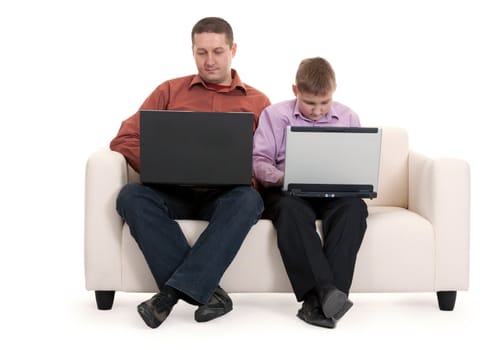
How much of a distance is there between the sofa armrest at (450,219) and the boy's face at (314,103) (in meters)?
0.54

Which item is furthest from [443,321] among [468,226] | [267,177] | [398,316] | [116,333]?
[116,333]

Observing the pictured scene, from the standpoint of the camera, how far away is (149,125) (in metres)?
3.46

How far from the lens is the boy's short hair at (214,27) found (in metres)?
3.96

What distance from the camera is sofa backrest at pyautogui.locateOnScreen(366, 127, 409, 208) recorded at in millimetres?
4207

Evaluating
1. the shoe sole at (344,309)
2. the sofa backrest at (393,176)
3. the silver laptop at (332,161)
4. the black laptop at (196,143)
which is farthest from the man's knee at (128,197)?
the sofa backrest at (393,176)

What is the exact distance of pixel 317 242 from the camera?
11.5 ft

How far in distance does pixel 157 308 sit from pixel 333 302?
69 cm

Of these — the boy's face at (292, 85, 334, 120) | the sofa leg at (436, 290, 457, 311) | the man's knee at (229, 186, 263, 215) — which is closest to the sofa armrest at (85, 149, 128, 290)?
the man's knee at (229, 186, 263, 215)

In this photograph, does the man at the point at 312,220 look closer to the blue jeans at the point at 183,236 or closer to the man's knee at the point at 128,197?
the blue jeans at the point at 183,236

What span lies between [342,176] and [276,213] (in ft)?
1.04

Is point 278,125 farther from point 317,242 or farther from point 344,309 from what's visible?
point 344,309

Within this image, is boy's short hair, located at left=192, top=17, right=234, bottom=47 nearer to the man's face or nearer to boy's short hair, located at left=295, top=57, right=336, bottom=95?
the man's face

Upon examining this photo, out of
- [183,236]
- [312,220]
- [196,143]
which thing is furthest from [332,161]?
[183,236]

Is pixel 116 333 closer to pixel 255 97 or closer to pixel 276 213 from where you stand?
pixel 276 213
